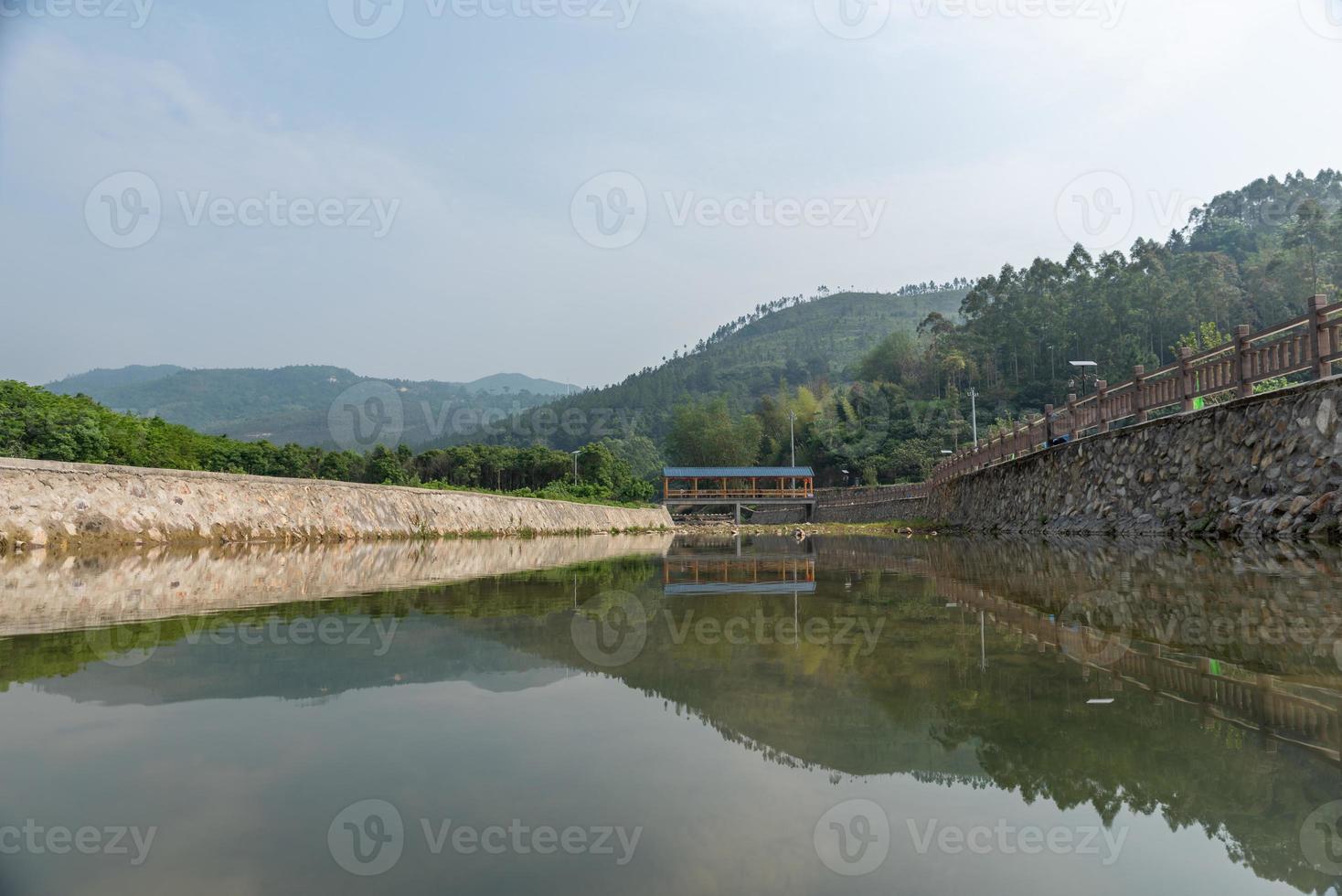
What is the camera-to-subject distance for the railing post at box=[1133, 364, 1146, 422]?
12.4m

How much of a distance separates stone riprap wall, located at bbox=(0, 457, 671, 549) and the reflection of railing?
1155cm

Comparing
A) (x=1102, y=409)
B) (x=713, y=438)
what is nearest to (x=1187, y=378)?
(x=1102, y=409)

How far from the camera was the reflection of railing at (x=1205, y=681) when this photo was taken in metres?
2.08

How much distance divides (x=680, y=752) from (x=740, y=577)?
6182mm

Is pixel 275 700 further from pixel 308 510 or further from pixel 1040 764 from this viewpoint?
pixel 308 510

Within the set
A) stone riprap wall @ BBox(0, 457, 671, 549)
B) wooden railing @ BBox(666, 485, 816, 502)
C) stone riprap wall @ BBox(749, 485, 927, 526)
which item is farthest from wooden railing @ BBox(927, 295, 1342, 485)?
wooden railing @ BBox(666, 485, 816, 502)

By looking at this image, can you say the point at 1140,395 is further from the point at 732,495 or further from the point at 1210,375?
the point at 732,495

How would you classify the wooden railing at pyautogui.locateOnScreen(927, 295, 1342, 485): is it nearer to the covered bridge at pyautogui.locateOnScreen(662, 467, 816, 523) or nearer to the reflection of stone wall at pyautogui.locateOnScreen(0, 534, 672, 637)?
the reflection of stone wall at pyautogui.locateOnScreen(0, 534, 672, 637)

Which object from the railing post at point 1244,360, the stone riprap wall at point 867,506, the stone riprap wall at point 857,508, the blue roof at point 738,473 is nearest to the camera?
the railing post at point 1244,360

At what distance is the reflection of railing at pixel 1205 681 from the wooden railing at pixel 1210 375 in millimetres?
7115

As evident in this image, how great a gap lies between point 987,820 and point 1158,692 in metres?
1.27

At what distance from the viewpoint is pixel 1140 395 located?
12.5m

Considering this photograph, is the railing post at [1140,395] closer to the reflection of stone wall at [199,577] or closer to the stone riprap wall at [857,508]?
the reflection of stone wall at [199,577]

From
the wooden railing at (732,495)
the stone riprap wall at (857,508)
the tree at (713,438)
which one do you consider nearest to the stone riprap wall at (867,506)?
the stone riprap wall at (857,508)
